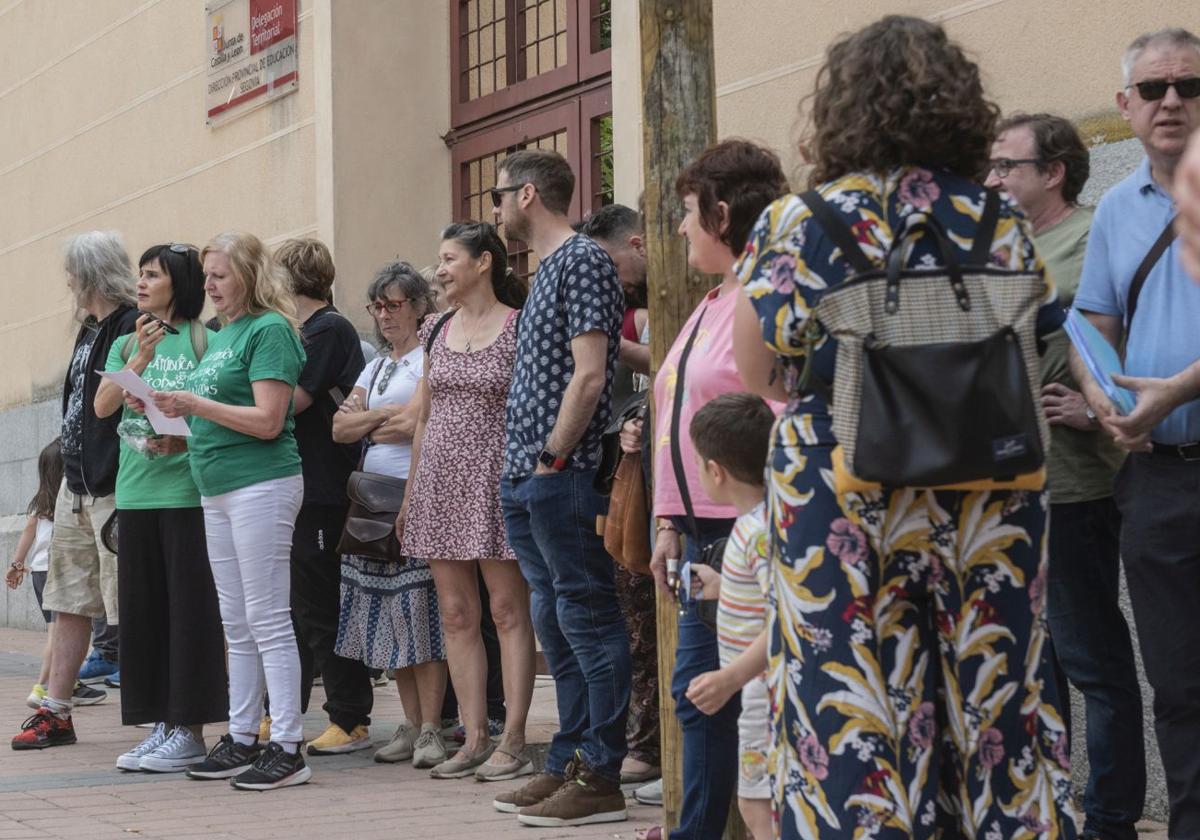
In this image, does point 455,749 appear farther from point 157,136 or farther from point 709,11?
point 157,136

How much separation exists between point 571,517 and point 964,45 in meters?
2.13

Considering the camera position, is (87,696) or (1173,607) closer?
(1173,607)

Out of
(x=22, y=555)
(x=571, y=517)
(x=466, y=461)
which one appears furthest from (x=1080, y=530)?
(x=22, y=555)

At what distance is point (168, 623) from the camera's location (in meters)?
6.96

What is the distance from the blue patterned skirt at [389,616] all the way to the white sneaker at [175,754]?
2.29 feet

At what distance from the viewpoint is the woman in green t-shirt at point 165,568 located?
678 cm

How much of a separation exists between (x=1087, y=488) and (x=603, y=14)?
5.68 meters

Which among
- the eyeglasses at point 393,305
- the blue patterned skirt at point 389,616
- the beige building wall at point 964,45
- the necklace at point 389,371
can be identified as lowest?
the blue patterned skirt at point 389,616

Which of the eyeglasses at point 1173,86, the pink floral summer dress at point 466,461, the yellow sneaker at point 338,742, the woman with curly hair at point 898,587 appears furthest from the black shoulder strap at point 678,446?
the yellow sneaker at point 338,742

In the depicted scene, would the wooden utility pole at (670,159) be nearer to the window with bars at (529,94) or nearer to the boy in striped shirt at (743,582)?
the boy in striped shirt at (743,582)

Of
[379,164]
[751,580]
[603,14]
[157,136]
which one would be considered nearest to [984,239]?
[751,580]

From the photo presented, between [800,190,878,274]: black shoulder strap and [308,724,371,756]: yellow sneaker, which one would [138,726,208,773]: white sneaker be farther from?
[800,190,878,274]: black shoulder strap

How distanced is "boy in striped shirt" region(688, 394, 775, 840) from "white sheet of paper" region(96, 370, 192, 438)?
3.13m

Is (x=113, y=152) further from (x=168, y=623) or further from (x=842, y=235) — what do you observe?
(x=842, y=235)
